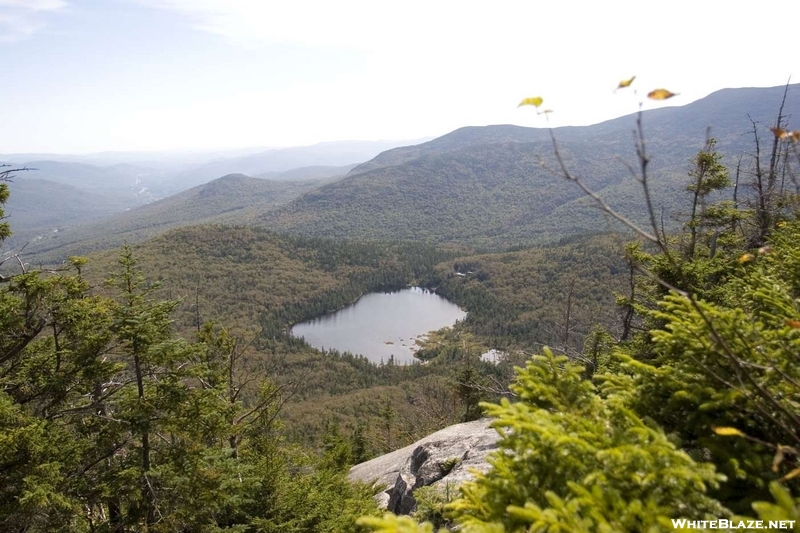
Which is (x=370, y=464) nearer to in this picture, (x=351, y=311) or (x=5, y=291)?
(x=5, y=291)

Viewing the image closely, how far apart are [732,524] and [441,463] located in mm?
9911

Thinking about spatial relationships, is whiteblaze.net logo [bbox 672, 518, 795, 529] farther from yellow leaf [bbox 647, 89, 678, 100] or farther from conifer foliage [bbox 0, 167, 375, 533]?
conifer foliage [bbox 0, 167, 375, 533]

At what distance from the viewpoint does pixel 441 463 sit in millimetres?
11562

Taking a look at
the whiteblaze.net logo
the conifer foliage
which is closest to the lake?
the conifer foliage

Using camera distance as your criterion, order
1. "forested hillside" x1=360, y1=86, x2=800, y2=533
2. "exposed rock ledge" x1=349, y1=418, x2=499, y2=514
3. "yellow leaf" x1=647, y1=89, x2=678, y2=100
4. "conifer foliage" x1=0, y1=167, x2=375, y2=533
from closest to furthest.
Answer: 1. "forested hillside" x1=360, y1=86, x2=800, y2=533
2. "yellow leaf" x1=647, y1=89, x2=678, y2=100
3. "conifer foliage" x1=0, y1=167, x2=375, y2=533
4. "exposed rock ledge" x1=349, y1=418, x2=499, y2=514

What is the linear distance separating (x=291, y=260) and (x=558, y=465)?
166193 mm

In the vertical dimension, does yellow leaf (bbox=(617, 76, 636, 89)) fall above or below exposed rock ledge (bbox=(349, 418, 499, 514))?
above

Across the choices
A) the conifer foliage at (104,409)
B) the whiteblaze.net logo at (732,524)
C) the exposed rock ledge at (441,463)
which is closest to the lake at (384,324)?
the exposed rock ledge at (441,463)

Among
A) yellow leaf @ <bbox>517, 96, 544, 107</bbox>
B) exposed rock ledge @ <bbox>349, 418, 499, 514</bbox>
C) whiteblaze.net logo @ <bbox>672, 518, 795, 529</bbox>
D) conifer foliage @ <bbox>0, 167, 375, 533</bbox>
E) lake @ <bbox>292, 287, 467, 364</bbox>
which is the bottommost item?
lake @ <bbox>292, 287, 467, 364</bbox>

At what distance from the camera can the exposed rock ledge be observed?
10.8m

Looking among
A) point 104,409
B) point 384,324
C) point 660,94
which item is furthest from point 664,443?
point 384,324

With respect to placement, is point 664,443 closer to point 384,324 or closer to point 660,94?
point 660,94

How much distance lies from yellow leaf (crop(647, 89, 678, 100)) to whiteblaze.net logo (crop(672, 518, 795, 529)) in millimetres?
2551

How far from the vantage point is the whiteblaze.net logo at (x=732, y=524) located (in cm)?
228
